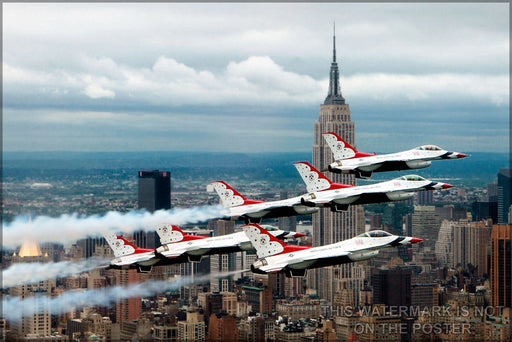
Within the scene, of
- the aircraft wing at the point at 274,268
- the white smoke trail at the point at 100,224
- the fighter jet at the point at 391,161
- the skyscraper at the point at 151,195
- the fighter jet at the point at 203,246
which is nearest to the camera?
the aircraft wing at the point at 274,268

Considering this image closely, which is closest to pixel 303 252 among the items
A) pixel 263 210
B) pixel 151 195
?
pixel 263 210

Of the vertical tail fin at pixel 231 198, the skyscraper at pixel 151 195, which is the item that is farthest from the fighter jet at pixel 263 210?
the skyscraper at pixel 151 195

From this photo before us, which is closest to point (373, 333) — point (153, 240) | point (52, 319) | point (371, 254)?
point (153, 240)

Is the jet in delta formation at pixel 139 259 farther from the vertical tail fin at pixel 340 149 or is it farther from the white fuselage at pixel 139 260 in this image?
the vertical tail fin at pixel 340 149

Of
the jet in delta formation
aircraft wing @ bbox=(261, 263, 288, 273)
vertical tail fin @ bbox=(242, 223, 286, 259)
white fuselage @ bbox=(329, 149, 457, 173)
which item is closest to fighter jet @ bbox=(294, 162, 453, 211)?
white fuselage @ bbox=(329, 149, 457, 173)

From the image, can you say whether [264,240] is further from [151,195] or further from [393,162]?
[151,195]

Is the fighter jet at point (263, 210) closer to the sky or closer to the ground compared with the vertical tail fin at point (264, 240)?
closer to the sky

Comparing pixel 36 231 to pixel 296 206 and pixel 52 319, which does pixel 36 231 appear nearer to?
pixel 296 206

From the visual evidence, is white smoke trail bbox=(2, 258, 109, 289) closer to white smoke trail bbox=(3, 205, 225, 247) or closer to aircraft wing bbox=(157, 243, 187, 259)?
white smoke trail bbox=(3, 205, 225, 247)
